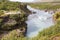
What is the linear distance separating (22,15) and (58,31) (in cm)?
205

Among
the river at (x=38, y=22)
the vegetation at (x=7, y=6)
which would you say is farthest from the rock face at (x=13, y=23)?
the vegetation at (x=7, y=6)

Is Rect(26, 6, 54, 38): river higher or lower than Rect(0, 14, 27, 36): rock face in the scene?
lower

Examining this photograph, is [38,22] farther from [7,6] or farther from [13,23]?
[7,6]

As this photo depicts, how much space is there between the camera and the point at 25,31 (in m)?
6.30

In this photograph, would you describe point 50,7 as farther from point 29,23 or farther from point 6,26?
point 6,26

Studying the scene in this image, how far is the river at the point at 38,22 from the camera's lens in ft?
21.1

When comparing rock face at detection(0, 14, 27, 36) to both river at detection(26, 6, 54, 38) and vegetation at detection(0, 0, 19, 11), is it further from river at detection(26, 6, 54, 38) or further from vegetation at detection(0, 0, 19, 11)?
vegetation at detection(0, 0, 19, 11)

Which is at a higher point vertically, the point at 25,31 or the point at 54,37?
the point at 54,37

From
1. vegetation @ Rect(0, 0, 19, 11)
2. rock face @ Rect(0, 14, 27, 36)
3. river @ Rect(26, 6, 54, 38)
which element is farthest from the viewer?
vegetation @ Rect(0, 0, 19, 11)

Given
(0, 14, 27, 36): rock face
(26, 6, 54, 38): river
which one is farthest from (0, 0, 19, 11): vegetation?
(0, 14, 27, 36): rock face

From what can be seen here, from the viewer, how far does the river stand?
643 cm

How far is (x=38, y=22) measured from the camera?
7.13m

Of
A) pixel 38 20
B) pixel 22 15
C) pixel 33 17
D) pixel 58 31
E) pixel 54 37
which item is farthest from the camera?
pixel 33 17

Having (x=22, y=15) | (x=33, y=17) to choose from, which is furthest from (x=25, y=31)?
(x=33, y=17)
